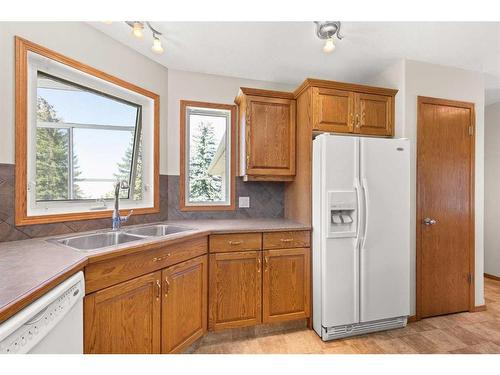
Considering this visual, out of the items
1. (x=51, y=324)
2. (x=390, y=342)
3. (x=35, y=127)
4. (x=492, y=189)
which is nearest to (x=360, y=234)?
(x=390, y=342)

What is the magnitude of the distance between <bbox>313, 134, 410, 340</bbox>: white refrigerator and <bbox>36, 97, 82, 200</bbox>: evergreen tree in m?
2.01

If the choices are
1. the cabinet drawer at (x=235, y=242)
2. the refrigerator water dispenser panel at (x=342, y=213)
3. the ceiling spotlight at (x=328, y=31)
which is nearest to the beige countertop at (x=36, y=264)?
the cabinet drawer at (x=235, y=242)

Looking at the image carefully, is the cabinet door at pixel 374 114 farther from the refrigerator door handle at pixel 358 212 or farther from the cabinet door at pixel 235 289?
the cabinet door at pixel 235 289

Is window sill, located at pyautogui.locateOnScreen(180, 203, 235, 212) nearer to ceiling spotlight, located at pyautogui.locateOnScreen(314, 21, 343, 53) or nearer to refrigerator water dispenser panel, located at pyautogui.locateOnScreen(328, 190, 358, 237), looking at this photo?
refrigerator water dispenser panel, located at pyautogui.locateOnScreen(328, 190, 358, 237)

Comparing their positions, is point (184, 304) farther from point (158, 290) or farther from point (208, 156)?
point (208, 156)

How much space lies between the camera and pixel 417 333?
2002 millimetres

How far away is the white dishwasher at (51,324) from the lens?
0.63 metres

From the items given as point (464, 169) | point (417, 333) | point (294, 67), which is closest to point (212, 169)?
point (294, 67)

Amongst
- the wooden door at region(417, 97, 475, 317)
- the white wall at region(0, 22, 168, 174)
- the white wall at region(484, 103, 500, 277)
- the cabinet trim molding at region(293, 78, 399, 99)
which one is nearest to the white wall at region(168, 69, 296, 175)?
the white wall at region(0, 22, 168, 174)

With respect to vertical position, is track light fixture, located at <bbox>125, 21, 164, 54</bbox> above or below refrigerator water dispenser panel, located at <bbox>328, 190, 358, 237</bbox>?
above

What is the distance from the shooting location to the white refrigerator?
1885 millimetres

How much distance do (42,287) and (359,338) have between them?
219 cm

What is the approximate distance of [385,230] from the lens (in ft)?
6.53

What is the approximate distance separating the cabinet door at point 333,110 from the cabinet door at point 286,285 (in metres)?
1.13
